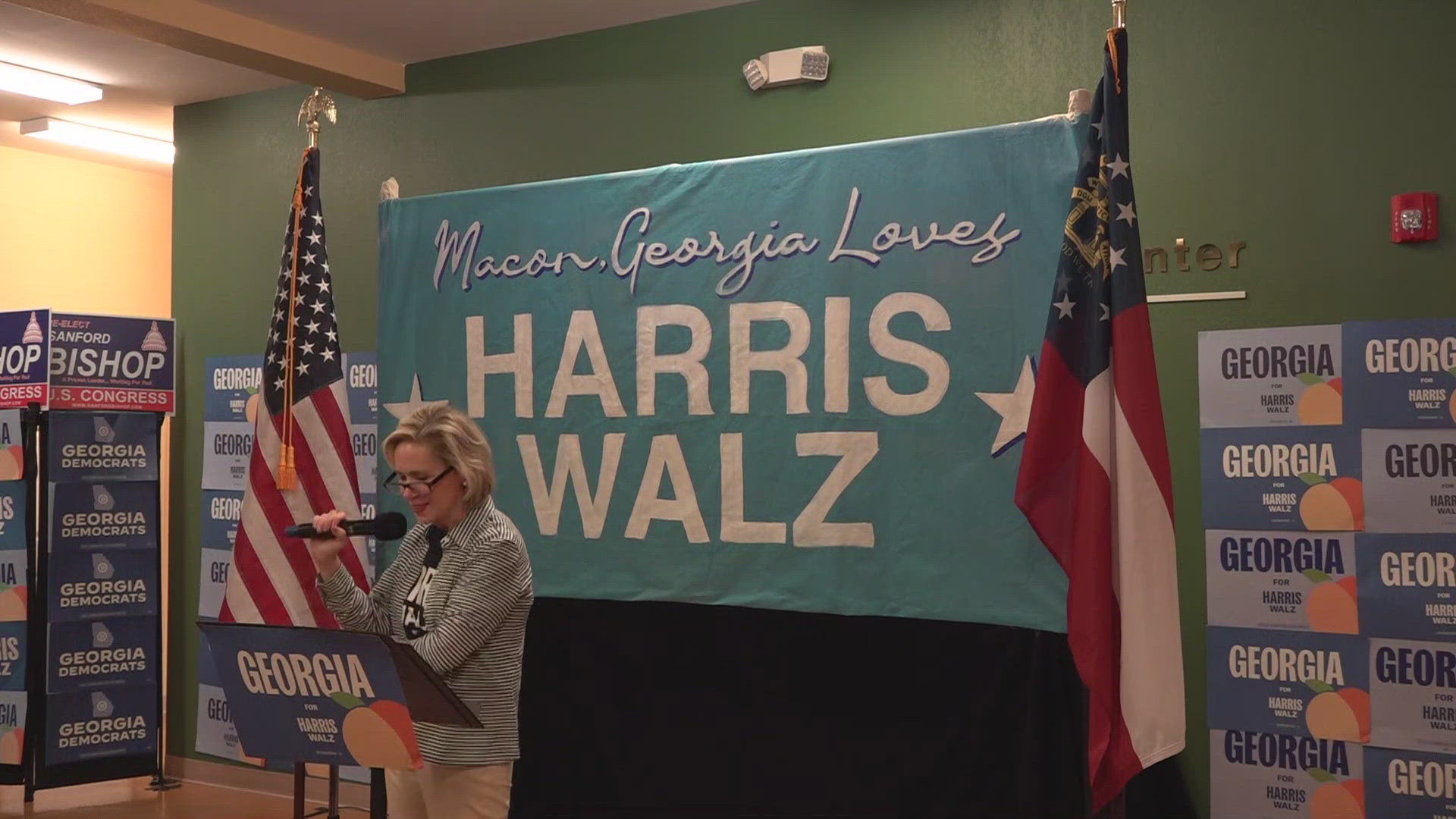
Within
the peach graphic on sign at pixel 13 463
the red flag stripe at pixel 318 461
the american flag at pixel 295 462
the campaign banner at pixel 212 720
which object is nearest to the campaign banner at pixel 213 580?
the campaign banner at pixel 212 720

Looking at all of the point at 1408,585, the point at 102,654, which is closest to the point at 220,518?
the point at 102,654

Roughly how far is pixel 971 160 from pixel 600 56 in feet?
6.83

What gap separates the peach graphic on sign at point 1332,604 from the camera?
3824mm

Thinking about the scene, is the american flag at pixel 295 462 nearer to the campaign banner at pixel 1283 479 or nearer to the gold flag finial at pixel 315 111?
the gold flag finial at pixel 315 111

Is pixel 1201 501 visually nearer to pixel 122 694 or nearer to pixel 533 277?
pixel 533 277

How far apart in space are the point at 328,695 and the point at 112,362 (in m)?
3.73

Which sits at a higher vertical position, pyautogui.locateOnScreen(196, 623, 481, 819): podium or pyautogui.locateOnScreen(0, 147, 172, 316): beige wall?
pyautogui.locateOnScreen(0, 147, 172, 316): beige wall

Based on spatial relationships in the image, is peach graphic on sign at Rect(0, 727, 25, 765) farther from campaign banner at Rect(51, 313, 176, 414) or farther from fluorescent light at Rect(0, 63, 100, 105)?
fluorescent light at Rect(0, 63, 100, 105)

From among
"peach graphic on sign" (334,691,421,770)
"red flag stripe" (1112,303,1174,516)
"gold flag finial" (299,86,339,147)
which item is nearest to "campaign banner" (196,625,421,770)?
"peach graphic on sign" (334,691,421,770)

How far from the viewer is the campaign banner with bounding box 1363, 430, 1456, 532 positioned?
371cm

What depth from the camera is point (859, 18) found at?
471 cm

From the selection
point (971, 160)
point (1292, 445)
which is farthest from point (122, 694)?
point (1292, 445)

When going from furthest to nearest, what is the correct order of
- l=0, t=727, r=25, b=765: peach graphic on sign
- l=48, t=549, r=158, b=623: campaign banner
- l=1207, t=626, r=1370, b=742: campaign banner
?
1. l=48, t=549, r=158, b=623: campaign banner
2. l=0, t=727, r=25, b=765: peach graphic on sign
3. l=1207, t=626, r=1370, b=742: campaign banner

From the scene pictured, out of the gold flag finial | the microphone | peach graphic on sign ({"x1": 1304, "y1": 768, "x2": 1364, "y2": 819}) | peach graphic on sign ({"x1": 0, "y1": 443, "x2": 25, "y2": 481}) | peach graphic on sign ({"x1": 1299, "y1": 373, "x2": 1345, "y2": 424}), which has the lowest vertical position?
peach graphic on sign ({"x1": 1304, "y1": 768, "x2": 1364, "y2": 819})
